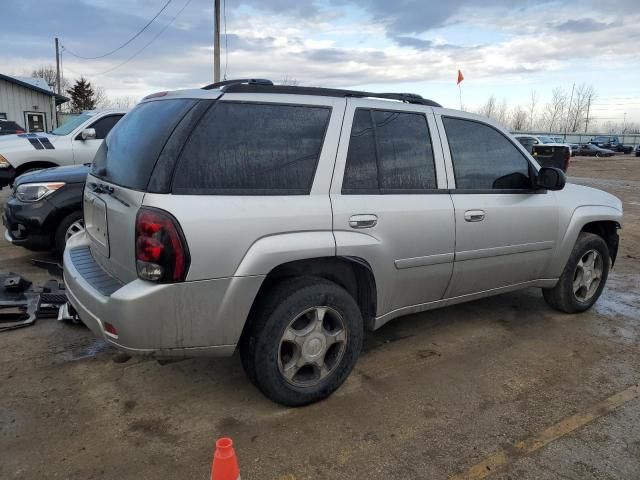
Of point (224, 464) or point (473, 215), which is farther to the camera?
point (473, 215)

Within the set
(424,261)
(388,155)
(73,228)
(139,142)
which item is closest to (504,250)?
(424,261)

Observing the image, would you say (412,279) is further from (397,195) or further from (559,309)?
(559,309)

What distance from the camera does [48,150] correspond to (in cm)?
823

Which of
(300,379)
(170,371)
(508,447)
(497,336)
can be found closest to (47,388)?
(170,371)

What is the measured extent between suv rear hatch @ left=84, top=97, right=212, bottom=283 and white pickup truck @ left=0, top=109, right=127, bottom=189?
17.8ft

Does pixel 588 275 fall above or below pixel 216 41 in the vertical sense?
below

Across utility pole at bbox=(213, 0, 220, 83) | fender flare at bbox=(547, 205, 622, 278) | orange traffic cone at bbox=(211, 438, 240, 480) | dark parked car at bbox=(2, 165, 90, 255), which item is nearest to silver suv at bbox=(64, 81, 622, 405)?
fender flare at bbox=(547, 205, 622, 278)

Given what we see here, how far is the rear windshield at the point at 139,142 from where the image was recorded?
275 cm

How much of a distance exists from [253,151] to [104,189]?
950 mm

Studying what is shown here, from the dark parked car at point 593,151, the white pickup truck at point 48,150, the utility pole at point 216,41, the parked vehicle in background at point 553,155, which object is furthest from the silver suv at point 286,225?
the dark parked car at point 593,151

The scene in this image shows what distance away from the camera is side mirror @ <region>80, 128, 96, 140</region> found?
8.05 meters

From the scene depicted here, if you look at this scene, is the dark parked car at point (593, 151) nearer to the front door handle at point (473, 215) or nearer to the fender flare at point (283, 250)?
the front door handle at point (473, 215)

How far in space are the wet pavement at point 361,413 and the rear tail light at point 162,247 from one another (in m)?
0.94

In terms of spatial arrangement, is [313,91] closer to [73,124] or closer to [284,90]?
[284,90]
